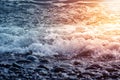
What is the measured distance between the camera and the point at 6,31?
9359 millimetres

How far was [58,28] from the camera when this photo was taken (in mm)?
9672

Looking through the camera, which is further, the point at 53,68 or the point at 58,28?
the point at 58,28

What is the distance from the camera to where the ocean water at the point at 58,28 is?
7703 mm

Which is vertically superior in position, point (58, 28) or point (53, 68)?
point (58, 28)

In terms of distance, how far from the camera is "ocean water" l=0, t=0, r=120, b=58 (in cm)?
770

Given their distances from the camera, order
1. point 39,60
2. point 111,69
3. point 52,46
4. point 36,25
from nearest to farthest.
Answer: point 111,69 < point 39,60 < point 52,46 < point 36,25

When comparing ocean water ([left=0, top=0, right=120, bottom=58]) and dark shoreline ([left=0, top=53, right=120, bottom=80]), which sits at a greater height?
ocean water ([left=0, top=0, right=120, bottom=58])

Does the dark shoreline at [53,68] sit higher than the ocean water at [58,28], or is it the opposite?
the ocean water at [58,28]

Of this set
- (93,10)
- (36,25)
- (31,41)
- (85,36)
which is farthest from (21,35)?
(93,10)

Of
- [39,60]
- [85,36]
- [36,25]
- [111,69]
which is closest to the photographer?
[111,69]

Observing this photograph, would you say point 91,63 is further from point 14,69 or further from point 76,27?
point 76,27

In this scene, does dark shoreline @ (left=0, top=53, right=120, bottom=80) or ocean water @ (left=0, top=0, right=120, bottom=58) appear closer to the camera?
dark shoreline @ (left=0, top=53, right=120, bottom=80)

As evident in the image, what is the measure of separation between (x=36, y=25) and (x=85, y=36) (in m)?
2.21

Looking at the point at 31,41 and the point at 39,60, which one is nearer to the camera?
the point at 39,60
